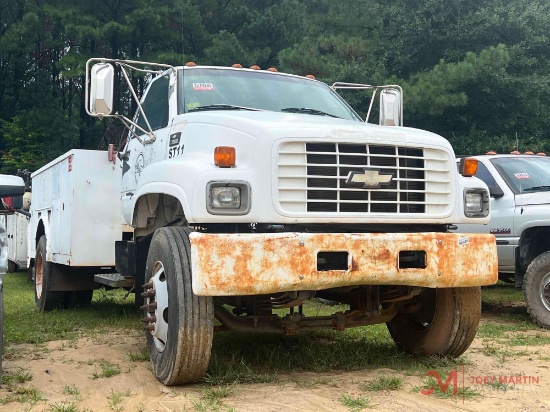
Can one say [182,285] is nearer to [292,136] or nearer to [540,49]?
[292,136]

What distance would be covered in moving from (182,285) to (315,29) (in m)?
26.5

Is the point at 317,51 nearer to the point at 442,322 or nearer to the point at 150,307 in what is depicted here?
the point at 442,322

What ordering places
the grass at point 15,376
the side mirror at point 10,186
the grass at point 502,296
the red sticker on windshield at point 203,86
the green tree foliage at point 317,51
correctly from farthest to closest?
1. the green tree foliage at point 317,51
2. the grass at point 502,296
3. the red sticker on windshield at point 203,86
4. the side mirror at point 10,186
5. the grass at point 15,376

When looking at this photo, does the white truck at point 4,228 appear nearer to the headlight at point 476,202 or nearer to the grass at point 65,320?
the grass at point 65,320

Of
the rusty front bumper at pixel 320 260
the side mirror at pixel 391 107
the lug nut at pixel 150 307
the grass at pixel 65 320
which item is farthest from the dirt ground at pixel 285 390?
the side mirror at pixel 391 107

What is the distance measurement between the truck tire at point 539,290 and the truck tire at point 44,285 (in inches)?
209

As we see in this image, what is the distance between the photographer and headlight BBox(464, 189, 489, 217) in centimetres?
522

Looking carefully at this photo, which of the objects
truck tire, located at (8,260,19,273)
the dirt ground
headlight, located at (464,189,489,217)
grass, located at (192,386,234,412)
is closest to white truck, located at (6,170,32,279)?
truck tire, located at (8,260,19,273)

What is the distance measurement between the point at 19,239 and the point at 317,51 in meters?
14.8

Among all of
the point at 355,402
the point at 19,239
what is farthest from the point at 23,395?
the point at 19,239

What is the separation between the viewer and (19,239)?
14344mm

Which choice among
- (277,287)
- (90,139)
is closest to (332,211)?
(277,287)

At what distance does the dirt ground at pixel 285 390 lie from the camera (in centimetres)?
434

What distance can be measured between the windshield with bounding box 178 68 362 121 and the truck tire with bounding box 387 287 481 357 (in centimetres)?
177
